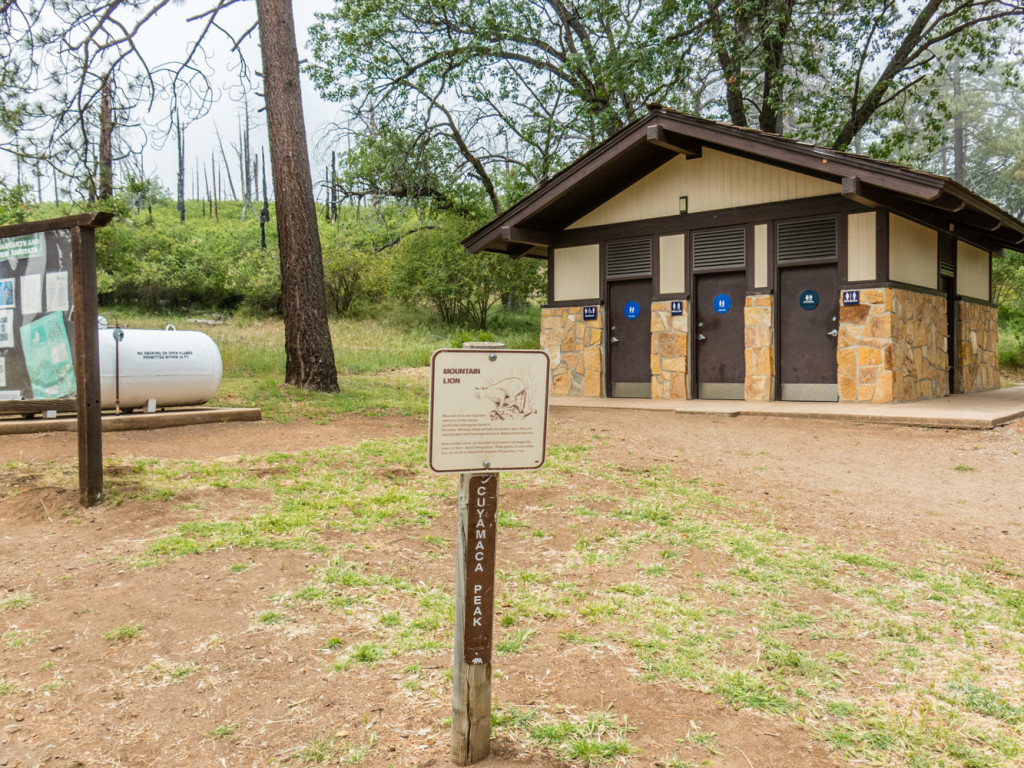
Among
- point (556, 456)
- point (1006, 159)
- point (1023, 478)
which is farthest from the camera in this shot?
point (1006, 159)

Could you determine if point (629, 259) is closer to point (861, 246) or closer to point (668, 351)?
point (668, 351)

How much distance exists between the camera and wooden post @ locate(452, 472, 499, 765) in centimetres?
253

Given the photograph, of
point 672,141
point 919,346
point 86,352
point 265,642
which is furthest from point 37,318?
point 919,346

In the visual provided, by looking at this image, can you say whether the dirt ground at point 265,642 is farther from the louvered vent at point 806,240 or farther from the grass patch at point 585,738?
the louvered vent at point 806,240

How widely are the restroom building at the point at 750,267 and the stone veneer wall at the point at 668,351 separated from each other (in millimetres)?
25

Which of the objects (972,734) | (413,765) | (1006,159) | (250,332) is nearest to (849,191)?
(972,734)

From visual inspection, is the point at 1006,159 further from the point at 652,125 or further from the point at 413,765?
the point at 413,765

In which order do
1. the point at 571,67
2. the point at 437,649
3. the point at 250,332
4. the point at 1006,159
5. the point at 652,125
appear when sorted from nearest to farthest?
the point at 437,649, the point at 652,125, the point at 571,67, the point at 250,332, the point at 1006,159

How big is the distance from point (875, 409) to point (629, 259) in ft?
17.0

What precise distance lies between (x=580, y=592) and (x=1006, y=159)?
5360 cm

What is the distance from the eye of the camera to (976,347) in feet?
49.4

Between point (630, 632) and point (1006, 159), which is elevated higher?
point (1006, 159)

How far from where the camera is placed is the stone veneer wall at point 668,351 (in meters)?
13.0

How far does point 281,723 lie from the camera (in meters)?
2.77
